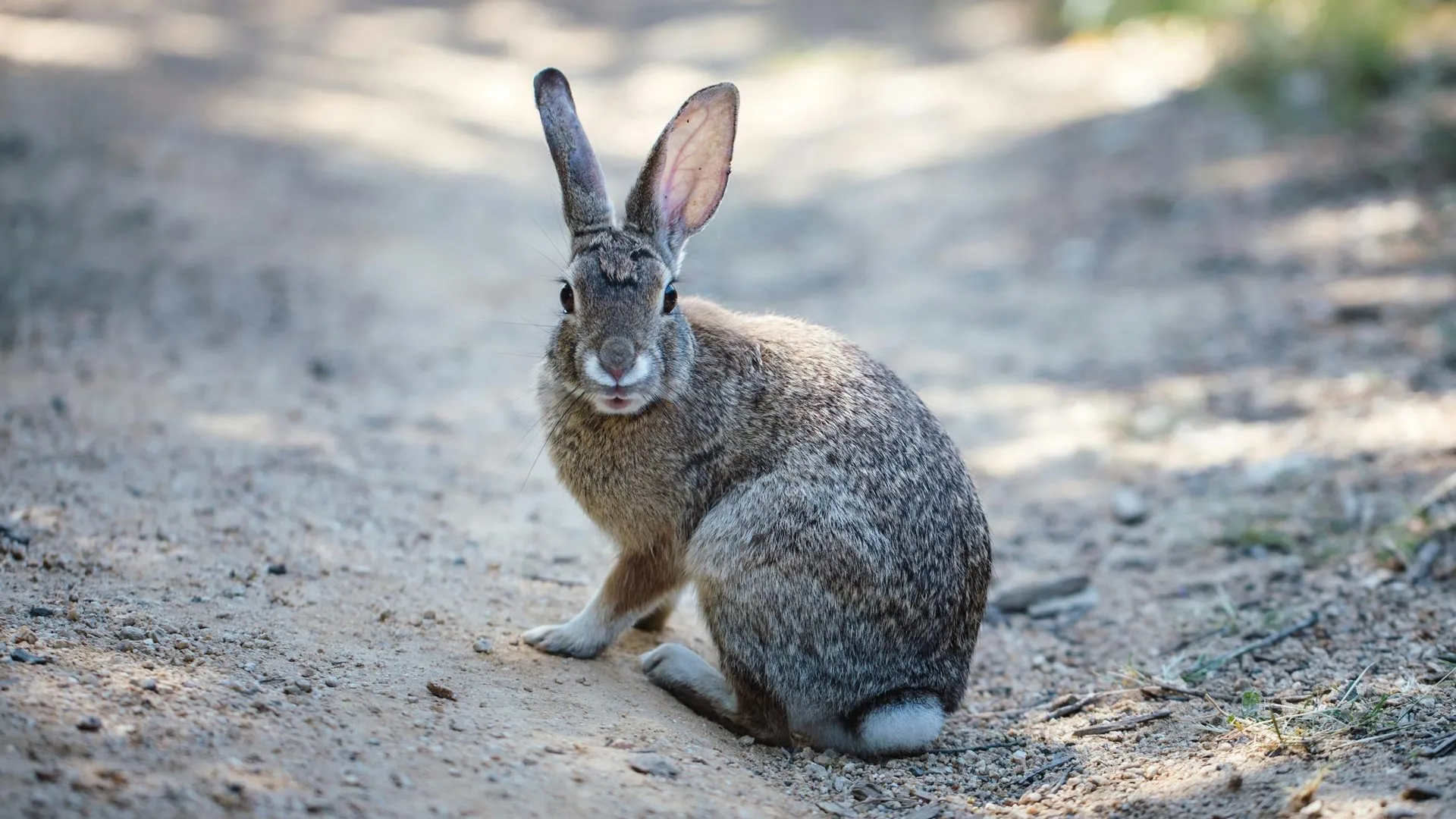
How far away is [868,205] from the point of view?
1244cm

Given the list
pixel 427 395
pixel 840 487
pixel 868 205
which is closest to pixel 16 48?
pixel 427 395

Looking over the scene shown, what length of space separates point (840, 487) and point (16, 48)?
11280 mm

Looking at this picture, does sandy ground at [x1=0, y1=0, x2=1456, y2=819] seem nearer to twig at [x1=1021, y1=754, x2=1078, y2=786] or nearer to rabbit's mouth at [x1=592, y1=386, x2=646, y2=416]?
twig at [x1=1021, y1=754, x2=1078, y2=786]

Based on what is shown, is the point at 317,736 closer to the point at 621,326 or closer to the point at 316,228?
the point at 621,326

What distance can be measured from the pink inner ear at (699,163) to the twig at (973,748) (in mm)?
2309

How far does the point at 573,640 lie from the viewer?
16.6ft

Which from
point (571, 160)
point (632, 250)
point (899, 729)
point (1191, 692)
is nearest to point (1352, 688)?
point (1191, 692)

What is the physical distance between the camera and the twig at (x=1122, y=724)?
484cm

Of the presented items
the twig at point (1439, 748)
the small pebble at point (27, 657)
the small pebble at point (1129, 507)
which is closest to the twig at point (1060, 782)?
the twig at point (1439, 748)

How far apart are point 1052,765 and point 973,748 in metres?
0.34

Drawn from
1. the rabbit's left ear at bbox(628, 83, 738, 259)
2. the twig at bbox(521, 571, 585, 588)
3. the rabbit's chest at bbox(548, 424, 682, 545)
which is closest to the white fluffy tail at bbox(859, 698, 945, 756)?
the rabbit's chest at bbox(548, 424, 682, 545)

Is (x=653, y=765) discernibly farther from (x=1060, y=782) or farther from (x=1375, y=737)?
(x=1375, y=737)

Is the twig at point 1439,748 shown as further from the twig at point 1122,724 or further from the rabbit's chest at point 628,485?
the rabbit's chest at point 628,485

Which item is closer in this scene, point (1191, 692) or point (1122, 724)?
point (1122, 724)
